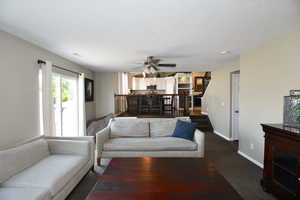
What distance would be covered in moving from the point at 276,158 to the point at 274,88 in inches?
50.2

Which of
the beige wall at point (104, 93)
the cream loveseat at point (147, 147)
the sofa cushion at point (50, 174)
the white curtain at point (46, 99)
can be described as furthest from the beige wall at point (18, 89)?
the beige wall at point (104, 93)

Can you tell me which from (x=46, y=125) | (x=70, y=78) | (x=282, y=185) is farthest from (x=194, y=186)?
(x=70, y=78)

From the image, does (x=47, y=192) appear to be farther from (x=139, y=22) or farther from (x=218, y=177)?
(x=139, y=22)

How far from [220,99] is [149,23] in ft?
13.9

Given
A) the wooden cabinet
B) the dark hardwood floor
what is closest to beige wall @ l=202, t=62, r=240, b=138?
the dark hardwood floor

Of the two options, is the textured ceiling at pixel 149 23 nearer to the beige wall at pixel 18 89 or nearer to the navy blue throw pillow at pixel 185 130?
the beige wall at pixel 18 89

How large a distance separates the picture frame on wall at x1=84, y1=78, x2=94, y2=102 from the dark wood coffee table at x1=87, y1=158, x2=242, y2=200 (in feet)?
12.4

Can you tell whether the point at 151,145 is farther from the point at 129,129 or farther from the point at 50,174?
the point at 50,174

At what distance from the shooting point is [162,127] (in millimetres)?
3785

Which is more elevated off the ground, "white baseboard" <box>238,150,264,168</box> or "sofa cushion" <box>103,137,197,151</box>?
"sofa cushion" <box>103,137,197,151</box>

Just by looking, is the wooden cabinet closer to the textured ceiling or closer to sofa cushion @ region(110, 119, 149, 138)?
the textured ceiling

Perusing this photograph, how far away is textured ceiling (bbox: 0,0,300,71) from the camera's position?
1685 mm

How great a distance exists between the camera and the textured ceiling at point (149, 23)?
1.68m

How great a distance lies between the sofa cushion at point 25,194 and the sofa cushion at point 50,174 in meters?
0.08
